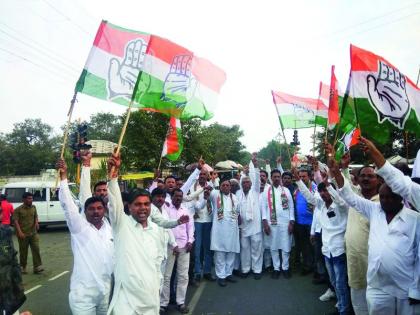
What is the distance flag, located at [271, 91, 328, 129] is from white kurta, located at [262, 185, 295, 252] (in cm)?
148

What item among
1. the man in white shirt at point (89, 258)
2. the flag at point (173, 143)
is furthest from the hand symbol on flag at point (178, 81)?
the man in white shirt at point (89, 258)

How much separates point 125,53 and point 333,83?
10.9 ft

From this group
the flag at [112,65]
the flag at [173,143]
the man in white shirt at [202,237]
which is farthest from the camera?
the man in white shirt at [202,237]

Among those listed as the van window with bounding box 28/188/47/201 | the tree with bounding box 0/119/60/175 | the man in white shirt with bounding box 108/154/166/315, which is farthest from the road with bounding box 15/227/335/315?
the tree with bounding box 0/119/60/175

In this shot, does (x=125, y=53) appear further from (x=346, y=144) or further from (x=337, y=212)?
(x=346, y=144)

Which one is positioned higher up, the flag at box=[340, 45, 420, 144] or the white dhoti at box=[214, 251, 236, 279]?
the flag at box=[340, 45, 420, 144]

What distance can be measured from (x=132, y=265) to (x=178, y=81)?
12.6 ft

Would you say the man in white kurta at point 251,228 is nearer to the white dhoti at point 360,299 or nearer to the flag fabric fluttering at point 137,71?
the flag fabric fluttering at point 137,71

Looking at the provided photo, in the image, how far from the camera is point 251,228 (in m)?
8.23

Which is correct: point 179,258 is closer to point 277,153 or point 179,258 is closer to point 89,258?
point 89,258

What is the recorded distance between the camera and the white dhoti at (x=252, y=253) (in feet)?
26.6

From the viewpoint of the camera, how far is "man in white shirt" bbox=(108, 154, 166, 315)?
3320 mm

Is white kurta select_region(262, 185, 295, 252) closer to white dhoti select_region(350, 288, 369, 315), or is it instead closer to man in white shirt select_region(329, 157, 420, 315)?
white dhoti select_region(350, 288, 369, 315)

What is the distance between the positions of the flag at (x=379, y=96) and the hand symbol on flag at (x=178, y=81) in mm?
2757
